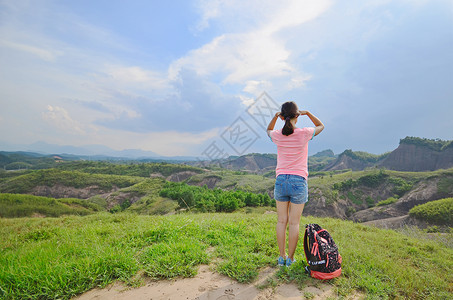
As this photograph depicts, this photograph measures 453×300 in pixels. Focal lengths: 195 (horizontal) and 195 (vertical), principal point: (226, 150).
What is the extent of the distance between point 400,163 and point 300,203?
96.0m

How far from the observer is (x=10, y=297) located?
2.65 metres

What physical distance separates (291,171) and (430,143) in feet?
323

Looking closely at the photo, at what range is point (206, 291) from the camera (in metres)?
2.83

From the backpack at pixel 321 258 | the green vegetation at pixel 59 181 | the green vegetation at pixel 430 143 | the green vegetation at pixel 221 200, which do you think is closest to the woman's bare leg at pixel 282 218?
the backpack at pixel 321 258

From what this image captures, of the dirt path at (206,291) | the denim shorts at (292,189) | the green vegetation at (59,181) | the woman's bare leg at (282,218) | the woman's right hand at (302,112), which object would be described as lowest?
the green vegetation at (59,181)

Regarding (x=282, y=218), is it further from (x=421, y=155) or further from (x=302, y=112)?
(x=421, y=155)

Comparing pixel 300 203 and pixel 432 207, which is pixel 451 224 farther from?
pixel 300 203

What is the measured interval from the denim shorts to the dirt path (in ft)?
4.33

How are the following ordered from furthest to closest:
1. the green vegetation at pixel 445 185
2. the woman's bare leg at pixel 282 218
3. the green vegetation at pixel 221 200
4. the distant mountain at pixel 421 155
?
the distant mountain at pixel 421 155 < the green vegetation at pixel 445 185 < the green vegetation at pixel 221 200 < the woman's bare leg at pixel 282 218

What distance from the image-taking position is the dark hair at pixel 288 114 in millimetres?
3275

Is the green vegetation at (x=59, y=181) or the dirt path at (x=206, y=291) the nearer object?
the dirt path at (x=206, y=291)

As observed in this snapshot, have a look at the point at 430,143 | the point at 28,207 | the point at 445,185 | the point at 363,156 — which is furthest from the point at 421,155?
the point at 28,207

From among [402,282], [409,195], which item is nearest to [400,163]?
[409,195]

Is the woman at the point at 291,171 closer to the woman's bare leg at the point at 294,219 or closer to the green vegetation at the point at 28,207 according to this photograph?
the woman's bare leg at the point at 294,219
